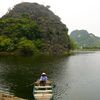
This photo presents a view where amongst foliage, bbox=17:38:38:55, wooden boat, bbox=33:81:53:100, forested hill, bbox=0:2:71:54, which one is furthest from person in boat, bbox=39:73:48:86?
forested hill, bbox=0:2:71:54

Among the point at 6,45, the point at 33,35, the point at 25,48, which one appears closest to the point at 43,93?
the point at 25,48

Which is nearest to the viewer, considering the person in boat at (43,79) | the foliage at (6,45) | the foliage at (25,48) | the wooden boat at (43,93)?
the wooden boat at (43,93)

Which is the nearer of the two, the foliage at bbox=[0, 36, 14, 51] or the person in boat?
the person in boat

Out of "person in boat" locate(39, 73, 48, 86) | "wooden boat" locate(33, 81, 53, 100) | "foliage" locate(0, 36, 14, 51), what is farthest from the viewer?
"foliage" locate(0, 36, 14, 51)

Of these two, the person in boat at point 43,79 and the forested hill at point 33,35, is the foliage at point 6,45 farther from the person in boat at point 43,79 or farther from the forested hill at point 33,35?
the person in boat at point 43,79

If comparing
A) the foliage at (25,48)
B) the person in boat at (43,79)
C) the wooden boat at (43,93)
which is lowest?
the wooden boat at (43,93)

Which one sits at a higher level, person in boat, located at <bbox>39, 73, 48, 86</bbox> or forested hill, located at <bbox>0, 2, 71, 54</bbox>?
forested hill, located at <bbox>0, 2, 71, 54</bbox>

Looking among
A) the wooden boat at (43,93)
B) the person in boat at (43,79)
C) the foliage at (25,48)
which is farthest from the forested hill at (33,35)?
the wooden boat at (43,93)

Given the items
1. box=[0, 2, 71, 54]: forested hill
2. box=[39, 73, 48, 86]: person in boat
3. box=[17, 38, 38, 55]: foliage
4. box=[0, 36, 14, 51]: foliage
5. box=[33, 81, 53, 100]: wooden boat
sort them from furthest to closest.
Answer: box=[0, 2, 71, 54]: forested hill, box=[0, 36, 14, 51]: foliage, box=[17, 38, 38, 55]: foliage, box=[39, 73, 48, 86]: person in boat, box=[33, 81, 53, 100]: wooden boat

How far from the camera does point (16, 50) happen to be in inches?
6467

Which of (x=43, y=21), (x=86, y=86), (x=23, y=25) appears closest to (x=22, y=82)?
(x=86, y=86)

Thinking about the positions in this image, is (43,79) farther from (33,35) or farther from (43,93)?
(33,35)

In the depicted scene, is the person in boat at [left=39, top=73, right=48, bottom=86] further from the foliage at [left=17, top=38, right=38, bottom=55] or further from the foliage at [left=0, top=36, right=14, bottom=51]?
the foliage at [left=0, top=36, right=14, bottom=51]

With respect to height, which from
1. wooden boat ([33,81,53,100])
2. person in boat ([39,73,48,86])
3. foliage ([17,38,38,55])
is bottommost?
wooden boat ([33,81,53,100])
